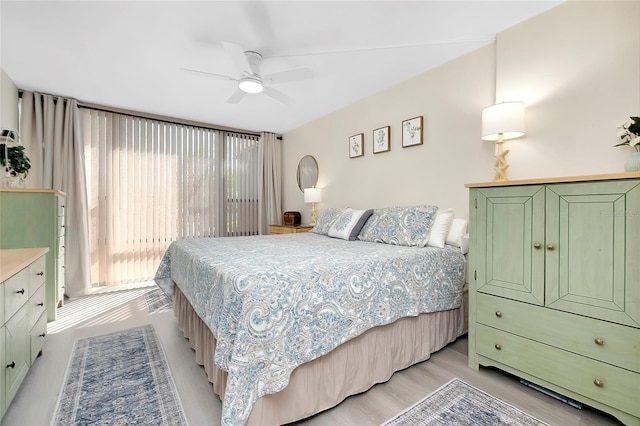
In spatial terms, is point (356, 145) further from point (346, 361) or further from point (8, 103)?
point (8, 103)

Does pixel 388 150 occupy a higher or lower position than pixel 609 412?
higher

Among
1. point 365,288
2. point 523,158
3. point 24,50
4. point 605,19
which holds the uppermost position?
point 24,50

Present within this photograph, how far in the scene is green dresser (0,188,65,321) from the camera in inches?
100

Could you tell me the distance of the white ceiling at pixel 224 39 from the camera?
2096 mm

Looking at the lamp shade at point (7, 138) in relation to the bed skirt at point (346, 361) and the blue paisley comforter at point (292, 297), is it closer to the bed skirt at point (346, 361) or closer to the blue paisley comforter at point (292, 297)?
the blue paisley comforter at point (292, 297)

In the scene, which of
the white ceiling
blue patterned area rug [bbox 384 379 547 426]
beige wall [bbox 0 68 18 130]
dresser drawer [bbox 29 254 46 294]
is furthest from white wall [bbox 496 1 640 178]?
beige wall [bbox 0 68 18 130]

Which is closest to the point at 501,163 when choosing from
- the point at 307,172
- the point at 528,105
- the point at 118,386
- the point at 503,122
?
the point at 503,122

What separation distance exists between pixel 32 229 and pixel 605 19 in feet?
15.8

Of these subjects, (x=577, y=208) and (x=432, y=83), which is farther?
(x=432, y=83)

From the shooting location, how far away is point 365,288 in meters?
1.80

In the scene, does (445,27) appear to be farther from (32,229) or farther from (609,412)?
(32,229)

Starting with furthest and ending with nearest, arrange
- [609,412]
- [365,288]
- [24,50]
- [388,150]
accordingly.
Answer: [388,150]
[24,50]
[365,288]
[609,412]

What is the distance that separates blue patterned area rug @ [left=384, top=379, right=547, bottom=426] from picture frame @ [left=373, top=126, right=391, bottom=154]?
2.52 metres

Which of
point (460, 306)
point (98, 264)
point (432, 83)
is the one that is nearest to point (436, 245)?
point (460, 306)
